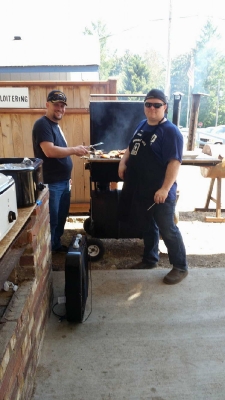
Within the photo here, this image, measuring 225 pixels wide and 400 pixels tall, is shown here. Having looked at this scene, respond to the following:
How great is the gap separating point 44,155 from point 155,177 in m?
1.13

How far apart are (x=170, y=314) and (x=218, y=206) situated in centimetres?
269

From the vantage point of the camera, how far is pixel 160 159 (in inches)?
111

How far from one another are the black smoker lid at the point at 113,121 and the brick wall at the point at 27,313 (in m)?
1.89

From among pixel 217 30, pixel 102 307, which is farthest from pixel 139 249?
pixel 217 30

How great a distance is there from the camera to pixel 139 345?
222 centimetres

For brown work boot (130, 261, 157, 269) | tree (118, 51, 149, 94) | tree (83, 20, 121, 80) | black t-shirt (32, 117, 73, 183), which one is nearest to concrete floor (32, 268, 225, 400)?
brown work boot (130, 261, 157, 269)

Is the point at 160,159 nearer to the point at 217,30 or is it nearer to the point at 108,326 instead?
the point at 108,326

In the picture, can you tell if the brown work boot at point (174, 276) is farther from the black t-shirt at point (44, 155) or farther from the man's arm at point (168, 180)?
the black t-shirt at point (44, 155)

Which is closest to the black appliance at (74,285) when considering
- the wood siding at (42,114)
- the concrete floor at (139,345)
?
the concrete floor at (139,345)

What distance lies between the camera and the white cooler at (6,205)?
130cm

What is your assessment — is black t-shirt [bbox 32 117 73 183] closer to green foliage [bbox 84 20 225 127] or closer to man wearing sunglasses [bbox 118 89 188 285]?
man wearing sunglasses [bbox 118 89 188 285]

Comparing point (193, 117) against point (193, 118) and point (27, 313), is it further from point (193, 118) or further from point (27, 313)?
point (27, 313)

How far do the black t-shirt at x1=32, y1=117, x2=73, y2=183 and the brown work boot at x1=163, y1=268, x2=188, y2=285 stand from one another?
4.71 feet

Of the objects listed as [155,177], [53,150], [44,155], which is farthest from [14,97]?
[155,177]
